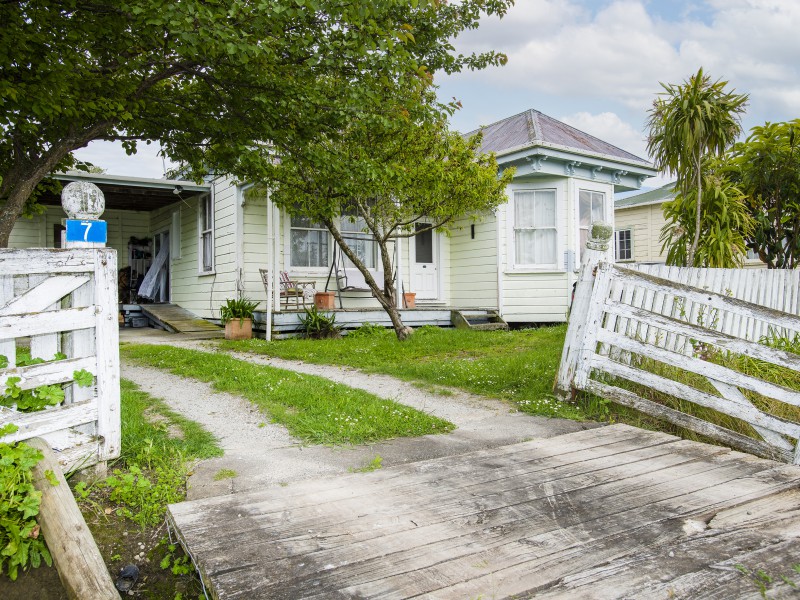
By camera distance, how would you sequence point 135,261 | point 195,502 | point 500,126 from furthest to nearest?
point 135,261 < point 500,126 < point 195,502

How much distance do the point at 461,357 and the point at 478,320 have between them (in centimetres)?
493

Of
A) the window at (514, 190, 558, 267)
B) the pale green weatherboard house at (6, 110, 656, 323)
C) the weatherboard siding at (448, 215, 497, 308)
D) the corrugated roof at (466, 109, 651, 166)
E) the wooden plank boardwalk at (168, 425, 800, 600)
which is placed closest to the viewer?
the wooden plank boardwalk at (168, 425, 800, 600)

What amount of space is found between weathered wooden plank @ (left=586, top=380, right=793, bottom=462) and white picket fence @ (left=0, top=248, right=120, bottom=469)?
3622 millimetres

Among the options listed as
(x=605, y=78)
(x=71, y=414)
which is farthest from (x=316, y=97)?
(x=605, y=78)

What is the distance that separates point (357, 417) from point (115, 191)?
37.7 feet

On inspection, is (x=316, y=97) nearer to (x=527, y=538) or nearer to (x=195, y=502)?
(x=195, y=502)

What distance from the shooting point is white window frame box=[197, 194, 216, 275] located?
1340 cm

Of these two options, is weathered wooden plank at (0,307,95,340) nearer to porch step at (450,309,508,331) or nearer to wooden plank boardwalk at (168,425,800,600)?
wooden plank boardwalk at (168,425,800,600)

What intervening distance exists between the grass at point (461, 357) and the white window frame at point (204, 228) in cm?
385

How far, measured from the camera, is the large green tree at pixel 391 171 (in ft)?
23.7

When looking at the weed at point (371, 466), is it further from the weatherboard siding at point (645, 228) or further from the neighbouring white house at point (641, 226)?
the weatherboard siding at point (645, 228)

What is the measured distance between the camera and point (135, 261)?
54.6ft

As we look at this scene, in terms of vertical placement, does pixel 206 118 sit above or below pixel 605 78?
below

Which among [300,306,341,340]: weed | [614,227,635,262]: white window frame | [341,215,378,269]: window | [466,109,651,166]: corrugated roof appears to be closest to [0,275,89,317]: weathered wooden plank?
[300,306,341,340]: weed
